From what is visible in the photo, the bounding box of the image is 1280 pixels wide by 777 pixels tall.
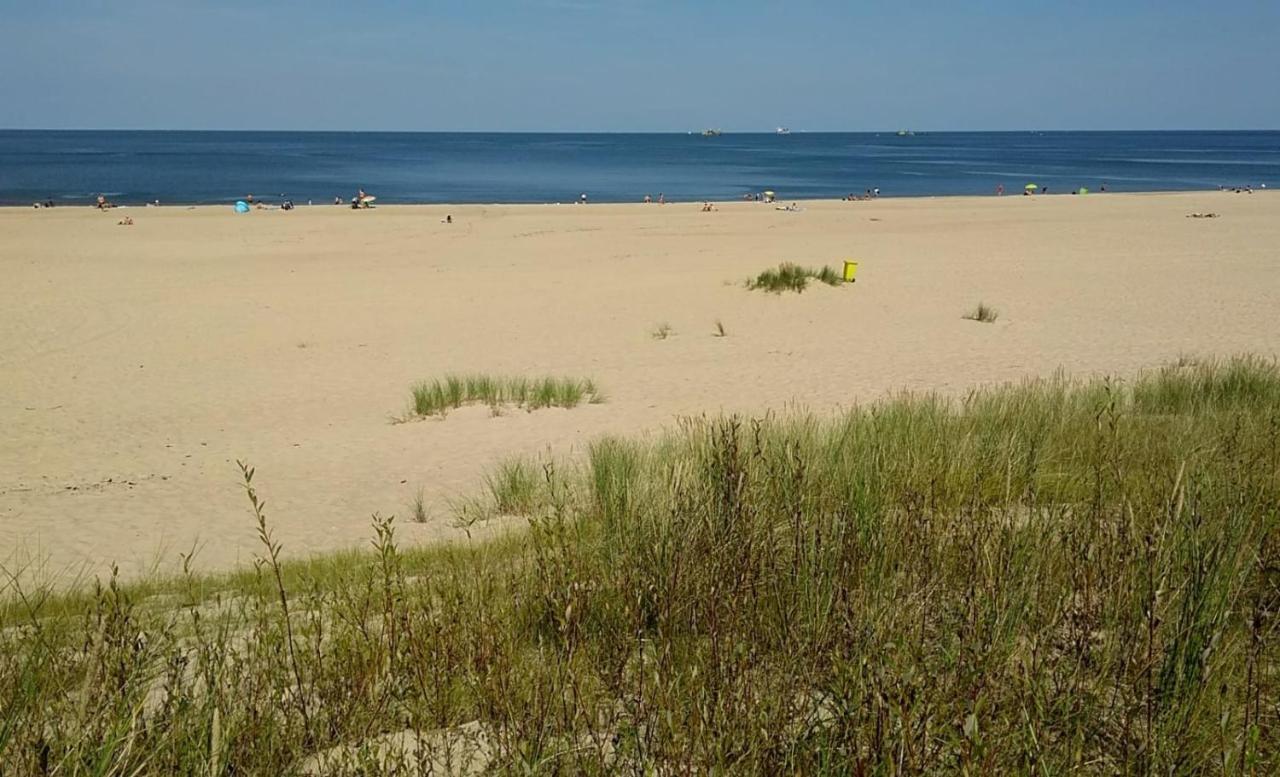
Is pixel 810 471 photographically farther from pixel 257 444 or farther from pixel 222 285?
pixel 222 285

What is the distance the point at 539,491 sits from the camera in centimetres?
666

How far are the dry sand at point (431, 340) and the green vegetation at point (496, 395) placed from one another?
0.35 meters

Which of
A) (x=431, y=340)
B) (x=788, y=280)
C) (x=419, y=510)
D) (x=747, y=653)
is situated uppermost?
(x=747, y=653)

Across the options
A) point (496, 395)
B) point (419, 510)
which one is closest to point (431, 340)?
point (496, 395)

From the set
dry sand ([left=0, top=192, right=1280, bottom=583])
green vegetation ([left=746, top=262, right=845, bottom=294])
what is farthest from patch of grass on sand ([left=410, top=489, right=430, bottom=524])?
green vegetation ([left=746, top=262, right=845, bottom=294])

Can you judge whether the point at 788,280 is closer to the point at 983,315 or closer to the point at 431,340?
the point at 983,315

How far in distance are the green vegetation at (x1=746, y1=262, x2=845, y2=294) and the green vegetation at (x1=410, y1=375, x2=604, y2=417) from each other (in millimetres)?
7609

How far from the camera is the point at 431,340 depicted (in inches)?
579

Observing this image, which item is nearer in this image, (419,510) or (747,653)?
(747,653)

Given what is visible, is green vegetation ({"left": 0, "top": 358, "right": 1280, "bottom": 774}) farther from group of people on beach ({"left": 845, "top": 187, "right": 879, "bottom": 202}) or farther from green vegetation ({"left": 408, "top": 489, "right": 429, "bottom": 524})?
group of people on beach ({"left": 845, "top": 187, "right": 879, "bottom": 202})

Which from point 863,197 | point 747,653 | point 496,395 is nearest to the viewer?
point 747,653

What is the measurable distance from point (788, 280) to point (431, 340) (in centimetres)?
727

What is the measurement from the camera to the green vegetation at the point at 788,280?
59.3 feet

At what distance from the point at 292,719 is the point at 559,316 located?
46.3ft
